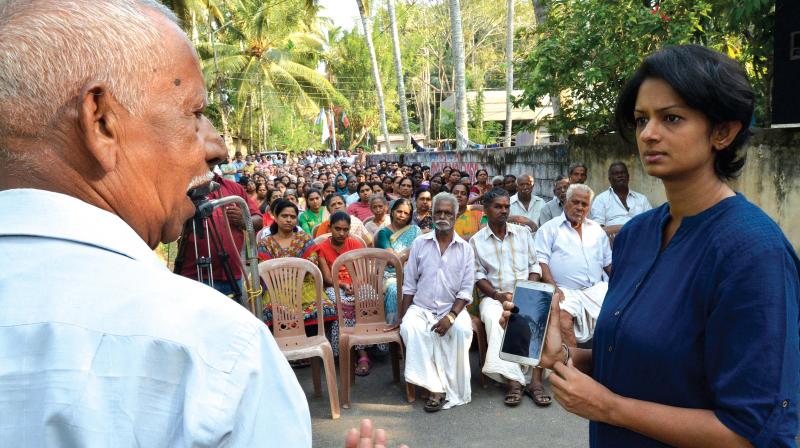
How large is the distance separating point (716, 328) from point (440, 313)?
365 centimetres

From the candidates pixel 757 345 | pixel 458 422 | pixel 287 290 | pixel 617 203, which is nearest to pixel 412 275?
pixel 287 290

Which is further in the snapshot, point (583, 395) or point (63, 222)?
point (583, 395)

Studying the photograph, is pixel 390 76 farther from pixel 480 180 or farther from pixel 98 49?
pixel 98 49

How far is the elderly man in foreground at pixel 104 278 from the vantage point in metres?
0.63

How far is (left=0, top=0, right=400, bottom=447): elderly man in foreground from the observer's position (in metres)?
0.63

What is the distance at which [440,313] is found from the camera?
4.88 metres

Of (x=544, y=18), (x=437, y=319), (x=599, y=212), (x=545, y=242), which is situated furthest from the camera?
(x=544, y=18)

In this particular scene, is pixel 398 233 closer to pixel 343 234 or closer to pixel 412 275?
pixel 343 234

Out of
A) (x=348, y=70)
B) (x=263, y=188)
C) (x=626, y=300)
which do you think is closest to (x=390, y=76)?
(x=348, y=70)

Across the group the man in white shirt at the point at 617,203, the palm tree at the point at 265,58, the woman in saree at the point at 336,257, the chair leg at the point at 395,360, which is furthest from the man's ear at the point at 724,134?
the palm tree at the point at 265,58

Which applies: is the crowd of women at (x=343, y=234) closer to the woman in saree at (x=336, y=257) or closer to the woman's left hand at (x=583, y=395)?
the woman in saree at (x=336, y=257)

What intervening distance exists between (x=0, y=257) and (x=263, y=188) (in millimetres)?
10620

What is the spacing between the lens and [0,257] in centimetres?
66

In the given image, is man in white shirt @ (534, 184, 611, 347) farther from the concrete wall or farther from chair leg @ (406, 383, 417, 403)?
the concrete wall
